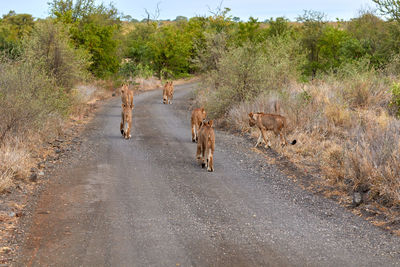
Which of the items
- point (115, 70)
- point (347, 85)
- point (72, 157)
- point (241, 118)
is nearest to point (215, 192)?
point (72, 157)

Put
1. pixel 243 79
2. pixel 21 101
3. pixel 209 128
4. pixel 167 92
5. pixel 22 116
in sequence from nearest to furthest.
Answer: pixel 209 128 < pixel 21 101 < pixel 22 116 < pixel 243 79 < pixel 167 92

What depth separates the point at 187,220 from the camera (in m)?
7.26

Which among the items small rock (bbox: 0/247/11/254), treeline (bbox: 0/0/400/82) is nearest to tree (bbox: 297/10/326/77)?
treeline (bbox: 0/0/400/82)

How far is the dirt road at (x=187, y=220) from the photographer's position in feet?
19.1

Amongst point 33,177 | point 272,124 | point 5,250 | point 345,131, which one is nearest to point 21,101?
point 33,177

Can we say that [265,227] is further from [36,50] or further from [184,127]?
[36,50]

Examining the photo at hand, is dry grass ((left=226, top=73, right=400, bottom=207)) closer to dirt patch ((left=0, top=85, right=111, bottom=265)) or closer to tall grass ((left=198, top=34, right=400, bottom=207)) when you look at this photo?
tall grass ((left=198, top=34, right=400, bottom=207))

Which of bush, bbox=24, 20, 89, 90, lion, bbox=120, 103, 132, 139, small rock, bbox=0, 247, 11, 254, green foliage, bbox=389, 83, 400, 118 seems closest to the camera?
small rock, bbox=0, 247, 11, 254

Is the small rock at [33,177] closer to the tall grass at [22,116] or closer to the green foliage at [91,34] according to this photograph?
the tall grass at [22,116]

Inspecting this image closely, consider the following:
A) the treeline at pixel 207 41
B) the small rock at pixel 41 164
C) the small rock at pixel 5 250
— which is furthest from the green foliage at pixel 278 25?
the small rock at pixel 5 250

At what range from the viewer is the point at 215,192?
894 centimetres

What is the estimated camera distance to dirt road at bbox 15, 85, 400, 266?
5.83 m

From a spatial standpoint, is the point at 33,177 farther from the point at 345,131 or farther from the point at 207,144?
the point at 345,131

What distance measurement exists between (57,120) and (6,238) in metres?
9.50
